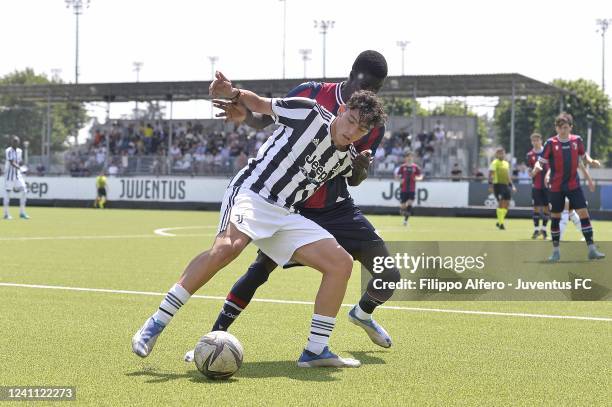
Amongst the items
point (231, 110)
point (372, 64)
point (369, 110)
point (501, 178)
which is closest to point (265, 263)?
point (231, 110)

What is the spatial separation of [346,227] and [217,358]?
5.79ft

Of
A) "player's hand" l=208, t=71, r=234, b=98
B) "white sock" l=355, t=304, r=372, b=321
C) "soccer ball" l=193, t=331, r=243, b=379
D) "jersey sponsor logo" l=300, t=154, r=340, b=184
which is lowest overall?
"soccer ball" l=193, t=331, r=243, b=379

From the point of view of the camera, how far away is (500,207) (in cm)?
2662

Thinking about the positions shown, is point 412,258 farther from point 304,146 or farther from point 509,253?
point 509,253

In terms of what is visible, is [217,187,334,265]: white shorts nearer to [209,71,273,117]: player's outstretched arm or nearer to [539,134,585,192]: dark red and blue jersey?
[209,71,273,117]: player's outstretched arm

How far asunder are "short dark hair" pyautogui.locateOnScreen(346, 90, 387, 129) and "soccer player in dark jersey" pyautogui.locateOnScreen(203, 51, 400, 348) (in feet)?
2.61

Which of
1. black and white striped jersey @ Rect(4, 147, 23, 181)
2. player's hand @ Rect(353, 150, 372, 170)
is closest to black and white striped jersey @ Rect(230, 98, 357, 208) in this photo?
player's hand @ Rect(353, 150, 372, 170)

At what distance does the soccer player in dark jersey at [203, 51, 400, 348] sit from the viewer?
7.01 m

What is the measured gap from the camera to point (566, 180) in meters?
15.7

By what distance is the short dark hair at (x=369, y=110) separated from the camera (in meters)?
6.10

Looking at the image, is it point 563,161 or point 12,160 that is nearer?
point 563,161

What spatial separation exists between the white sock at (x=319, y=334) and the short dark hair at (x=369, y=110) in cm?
133

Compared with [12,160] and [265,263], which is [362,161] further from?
[12,160]

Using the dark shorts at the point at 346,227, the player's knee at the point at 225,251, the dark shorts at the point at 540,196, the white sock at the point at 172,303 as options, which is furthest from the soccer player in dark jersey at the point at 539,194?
the white sock at the point at 172,303
